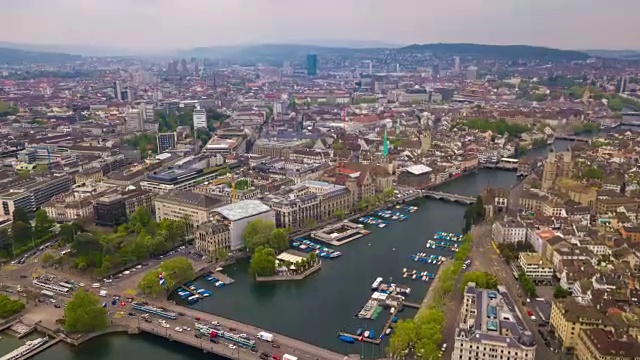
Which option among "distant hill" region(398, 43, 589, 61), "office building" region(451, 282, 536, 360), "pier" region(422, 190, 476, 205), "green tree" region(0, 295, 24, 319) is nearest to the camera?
"office building" region(451, 282, 536, 360)

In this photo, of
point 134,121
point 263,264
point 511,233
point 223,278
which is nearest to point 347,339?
point 263,264

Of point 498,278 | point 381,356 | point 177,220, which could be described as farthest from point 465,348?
point 177,220

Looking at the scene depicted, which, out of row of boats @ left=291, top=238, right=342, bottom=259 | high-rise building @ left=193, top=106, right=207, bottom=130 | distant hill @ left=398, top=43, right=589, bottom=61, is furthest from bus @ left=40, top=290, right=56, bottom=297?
distant hill @ left=398, top=43, right=589, bottom=61

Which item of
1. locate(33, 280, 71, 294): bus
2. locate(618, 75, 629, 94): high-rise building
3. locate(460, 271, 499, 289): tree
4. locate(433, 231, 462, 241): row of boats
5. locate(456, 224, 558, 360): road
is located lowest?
locate(433, 231, 462, 241): row of boats

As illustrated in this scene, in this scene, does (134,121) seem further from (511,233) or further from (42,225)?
(511,233)

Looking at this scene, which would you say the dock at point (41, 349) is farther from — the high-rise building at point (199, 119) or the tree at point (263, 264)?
the high-rise building at point (199, 119)

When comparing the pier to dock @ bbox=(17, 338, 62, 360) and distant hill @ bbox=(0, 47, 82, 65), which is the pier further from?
distant hill @ bbox=(0, 47, 82, 65)

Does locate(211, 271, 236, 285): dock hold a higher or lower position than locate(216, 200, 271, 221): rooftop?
lower
